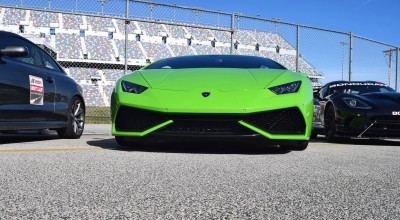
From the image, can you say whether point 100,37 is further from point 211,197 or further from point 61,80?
point 211,197

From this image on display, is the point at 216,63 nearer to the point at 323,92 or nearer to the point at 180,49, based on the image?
the point at 323,92

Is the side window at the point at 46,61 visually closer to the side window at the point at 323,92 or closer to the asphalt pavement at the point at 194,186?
the asphalt pavement at the point at 194,186

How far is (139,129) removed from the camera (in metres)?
4.10

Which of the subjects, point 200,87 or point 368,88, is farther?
point 368,88

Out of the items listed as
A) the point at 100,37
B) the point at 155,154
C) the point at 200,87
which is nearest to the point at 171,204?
the point at 155,154

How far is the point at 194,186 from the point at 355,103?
4324mm

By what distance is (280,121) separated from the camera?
401cm

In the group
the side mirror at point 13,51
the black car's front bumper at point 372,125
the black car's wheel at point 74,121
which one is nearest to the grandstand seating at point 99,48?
the black car's wheel at point 74,121

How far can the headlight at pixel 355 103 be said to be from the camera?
5930 mm

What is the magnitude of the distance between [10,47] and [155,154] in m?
2.00

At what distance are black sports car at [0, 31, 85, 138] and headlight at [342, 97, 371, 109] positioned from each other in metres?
3.86

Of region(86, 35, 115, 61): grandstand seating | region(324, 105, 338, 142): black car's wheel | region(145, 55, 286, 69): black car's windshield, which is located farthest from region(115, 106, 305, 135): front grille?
region(86, 35, 115, 61): grandstand seating

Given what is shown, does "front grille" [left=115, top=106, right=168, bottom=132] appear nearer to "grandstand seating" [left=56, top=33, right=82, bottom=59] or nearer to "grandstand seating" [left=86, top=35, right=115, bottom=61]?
"grandstand seating" [left=56, top=33, right=82, bottom=59]

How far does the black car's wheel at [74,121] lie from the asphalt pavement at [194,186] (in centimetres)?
192
